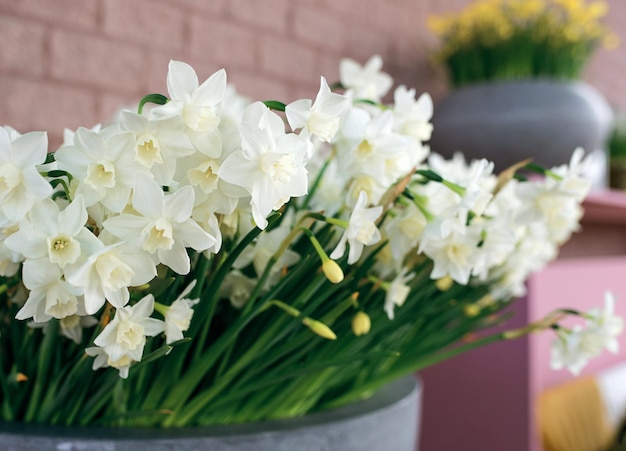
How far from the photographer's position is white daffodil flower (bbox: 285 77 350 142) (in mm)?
291

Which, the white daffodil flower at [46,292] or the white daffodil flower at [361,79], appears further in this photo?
the white daffodil flower at [361,79]

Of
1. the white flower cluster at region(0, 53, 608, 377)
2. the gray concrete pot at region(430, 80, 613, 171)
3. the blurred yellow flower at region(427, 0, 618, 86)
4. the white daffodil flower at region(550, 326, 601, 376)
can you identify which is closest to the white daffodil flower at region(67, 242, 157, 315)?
the white flower cluster at region(0, 53, 608, 377)

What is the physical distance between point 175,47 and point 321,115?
2.02 ft

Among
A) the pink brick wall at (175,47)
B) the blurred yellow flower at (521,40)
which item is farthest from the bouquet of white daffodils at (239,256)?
the blurred yellow flower at (521,40)

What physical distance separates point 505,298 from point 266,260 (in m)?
0.27

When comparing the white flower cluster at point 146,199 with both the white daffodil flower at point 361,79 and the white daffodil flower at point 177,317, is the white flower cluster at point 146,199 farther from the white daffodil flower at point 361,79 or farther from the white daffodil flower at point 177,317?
the white daffodil flower at point 361,79

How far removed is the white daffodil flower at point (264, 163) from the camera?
260 mm

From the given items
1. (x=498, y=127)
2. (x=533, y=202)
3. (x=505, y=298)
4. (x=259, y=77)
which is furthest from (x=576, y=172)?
(x=259, y=77)

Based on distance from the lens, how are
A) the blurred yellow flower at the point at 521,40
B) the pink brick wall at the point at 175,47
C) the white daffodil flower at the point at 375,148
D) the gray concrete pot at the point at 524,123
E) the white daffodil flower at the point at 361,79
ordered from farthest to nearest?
1. the blurred yellow flower at the point at 521,40
2. the gray concrete pot at the point at 524,123
3. the pink brick wall at the point at 175,47
4. the white daffodil flower at the point at 361,79
5. the white daffodil flower at the point at 375,148

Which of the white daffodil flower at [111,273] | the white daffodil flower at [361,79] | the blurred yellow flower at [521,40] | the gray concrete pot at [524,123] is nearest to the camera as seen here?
the white daffodil flower at [111,273]

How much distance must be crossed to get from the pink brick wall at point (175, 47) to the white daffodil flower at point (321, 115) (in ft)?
1.75

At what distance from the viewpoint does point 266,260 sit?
1.19ft

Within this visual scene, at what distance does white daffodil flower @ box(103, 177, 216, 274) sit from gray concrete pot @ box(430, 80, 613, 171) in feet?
2.37

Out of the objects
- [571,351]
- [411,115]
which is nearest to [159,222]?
[411,115]
